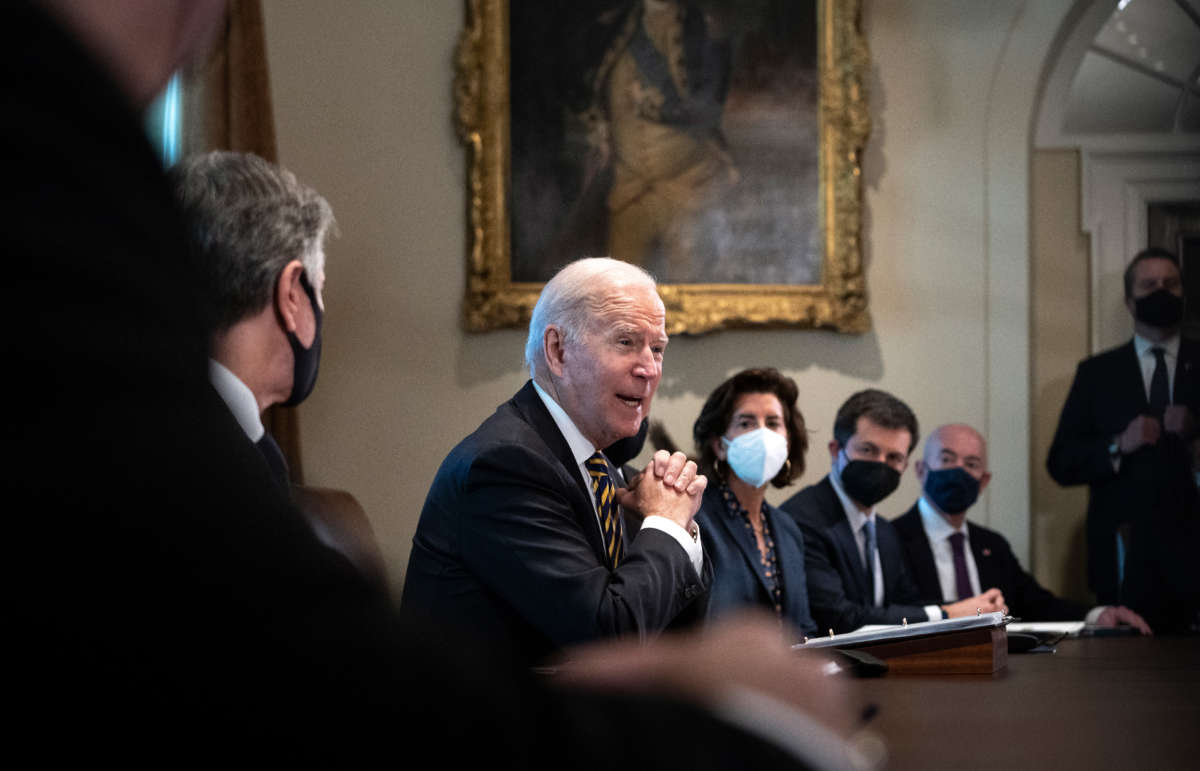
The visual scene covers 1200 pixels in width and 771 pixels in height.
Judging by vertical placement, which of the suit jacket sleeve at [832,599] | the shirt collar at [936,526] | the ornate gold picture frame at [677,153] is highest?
the ornate gold picture frame at [677,153]

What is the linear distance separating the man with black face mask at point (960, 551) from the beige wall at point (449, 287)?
162 centimetres

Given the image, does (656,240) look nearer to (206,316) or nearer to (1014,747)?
(1014,747)

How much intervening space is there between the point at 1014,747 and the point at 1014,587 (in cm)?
409

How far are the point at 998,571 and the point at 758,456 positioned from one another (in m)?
1.58

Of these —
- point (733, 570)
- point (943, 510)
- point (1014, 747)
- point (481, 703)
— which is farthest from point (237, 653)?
point (943, 510)

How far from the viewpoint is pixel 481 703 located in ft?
1.50

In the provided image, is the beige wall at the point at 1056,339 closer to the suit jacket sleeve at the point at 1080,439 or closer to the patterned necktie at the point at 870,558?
the suit jacket sleeve at the point at 1080,439

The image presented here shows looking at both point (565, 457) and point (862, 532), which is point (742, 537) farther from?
point (565, 457)

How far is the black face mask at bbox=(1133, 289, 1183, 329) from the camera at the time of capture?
20.8 feet

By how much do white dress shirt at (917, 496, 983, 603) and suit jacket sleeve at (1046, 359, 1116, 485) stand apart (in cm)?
124

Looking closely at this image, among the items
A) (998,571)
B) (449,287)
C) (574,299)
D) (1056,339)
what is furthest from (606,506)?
(1056,339)

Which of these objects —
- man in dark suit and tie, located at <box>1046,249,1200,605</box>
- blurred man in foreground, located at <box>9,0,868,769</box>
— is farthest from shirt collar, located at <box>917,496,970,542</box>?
blurred man in foreground, located at <box>9,0,868,769</box>

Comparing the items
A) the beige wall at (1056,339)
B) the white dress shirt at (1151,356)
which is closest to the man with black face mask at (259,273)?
the white dress shirt at (1151,356)

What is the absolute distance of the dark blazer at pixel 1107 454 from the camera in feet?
20.3
